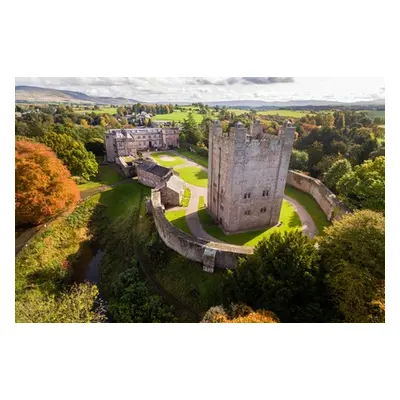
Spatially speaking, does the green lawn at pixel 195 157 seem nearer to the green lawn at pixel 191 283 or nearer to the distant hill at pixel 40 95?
the distant hill at pixel 40 95

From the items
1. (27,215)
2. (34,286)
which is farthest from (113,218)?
(34,286)

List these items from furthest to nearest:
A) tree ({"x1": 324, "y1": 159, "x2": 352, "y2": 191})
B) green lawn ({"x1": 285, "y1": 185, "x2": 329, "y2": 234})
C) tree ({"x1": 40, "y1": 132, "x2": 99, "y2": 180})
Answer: tree ({"x1": 40, "y1": 132, "x2": 99, "y2": 180}) < tree ({"x1": 324, "y1": 159, "x2": 352, "y2": 191}) < green lawn ({"x1": 285, "y1": 185, "x2": 329, "y2": 234})

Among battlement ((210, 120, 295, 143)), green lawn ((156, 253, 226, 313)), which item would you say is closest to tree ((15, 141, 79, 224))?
green lawn ((156, 253, 226, 313))

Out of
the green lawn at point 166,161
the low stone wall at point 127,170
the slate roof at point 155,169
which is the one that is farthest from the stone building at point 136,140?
the slate roof at point 155,169

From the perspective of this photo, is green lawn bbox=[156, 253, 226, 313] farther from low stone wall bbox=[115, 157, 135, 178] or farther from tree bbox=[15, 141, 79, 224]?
low stone wall bbox=[115, 157, 135, 178]

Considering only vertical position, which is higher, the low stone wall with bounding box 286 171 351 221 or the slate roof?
the slate roof

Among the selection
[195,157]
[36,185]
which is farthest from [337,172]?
[36,185]

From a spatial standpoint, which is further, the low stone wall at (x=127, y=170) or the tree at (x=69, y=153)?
the low stone wall at (x=127, y=170)
